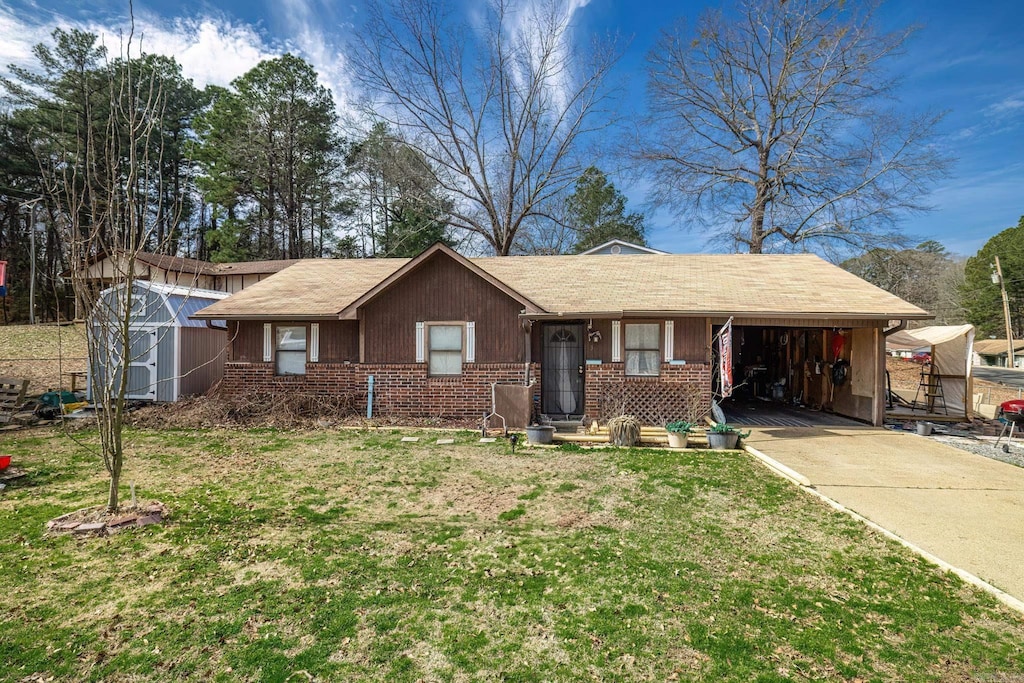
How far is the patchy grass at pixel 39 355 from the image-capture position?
1563 cm

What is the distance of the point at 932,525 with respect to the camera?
5.32 m

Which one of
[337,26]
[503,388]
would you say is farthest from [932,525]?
[337,26]

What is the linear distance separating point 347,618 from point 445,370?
27.5ft

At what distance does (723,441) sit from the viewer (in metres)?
9.17

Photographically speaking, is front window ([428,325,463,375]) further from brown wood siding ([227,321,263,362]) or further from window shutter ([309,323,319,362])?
brown wood siding ([227,321,263,362])

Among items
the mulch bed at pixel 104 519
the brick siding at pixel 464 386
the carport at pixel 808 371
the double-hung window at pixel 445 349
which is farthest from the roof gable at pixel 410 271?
the mulch bed at pixel 104 519

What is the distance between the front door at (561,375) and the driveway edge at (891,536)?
4.52 meters

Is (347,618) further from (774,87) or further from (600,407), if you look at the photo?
(774,87)

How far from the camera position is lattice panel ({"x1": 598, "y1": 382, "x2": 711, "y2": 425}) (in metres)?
11.2

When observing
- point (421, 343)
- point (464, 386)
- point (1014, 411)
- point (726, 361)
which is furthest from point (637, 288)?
point (1014, 411)

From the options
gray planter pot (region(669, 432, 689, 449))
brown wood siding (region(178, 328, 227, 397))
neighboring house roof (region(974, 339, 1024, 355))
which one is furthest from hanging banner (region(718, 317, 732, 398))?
neighboring house roof (region(974, 339, 1024, 355))

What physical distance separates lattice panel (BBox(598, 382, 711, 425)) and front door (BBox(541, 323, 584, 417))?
2.77 feet

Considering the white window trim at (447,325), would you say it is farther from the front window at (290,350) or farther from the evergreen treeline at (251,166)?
the evergreen treeline at (251,166)

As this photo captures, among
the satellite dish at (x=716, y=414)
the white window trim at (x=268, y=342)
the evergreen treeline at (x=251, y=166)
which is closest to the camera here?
the satellite dish at (x=716, y=414)
